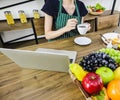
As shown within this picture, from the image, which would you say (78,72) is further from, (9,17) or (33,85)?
(9,17)

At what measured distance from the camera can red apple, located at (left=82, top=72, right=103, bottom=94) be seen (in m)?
0.58

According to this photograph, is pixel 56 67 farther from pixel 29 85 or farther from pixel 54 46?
pixel 54 46

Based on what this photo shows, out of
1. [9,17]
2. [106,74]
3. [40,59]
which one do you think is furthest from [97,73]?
[9,17]

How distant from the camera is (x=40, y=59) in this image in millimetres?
729

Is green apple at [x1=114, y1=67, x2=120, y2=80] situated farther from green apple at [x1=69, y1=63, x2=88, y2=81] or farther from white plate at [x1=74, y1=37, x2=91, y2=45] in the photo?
white plate at [x1=74, y1=37, x2=91, y2=45]

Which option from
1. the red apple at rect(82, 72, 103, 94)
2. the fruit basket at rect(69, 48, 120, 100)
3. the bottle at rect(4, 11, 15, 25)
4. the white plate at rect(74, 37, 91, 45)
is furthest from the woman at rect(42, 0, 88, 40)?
the bottle at rect(4, 11, 15, 25)

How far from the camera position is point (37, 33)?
53.7 inches

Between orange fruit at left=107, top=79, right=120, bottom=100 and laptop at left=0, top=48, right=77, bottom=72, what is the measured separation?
0.73ft

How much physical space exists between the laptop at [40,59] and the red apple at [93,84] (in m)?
0.15

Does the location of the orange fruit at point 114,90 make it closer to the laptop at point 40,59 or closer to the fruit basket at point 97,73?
the fruit basket at point 97,73

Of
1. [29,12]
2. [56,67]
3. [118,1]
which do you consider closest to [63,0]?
[56,67]

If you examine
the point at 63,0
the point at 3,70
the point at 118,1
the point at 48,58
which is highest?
the point at 63,0

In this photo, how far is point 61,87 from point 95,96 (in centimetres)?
19

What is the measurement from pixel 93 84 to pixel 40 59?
0.95 ft
